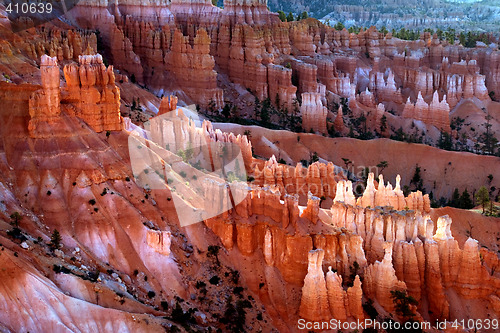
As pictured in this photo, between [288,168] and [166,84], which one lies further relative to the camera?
[166,84]

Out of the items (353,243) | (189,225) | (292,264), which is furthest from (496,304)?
(189,225)

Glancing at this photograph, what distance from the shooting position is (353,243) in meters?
42.7

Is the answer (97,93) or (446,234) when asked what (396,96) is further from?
(97,93)

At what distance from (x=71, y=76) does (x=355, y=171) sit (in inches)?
1430
